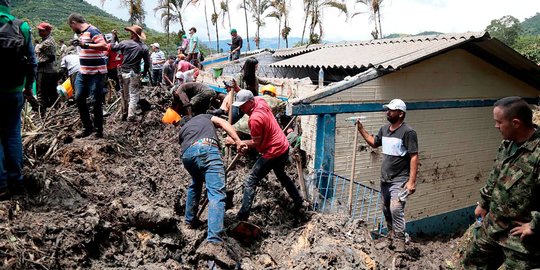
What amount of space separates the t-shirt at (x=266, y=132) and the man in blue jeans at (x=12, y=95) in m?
2.34

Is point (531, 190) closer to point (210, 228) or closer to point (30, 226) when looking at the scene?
point (210, 228)

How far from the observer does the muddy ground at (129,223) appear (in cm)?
339

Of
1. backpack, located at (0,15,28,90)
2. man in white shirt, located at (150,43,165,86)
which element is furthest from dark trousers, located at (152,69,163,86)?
backpack, located at (0,15,28,90)

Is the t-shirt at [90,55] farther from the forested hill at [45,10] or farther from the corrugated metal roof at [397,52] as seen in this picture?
the forested hill at [45,10]

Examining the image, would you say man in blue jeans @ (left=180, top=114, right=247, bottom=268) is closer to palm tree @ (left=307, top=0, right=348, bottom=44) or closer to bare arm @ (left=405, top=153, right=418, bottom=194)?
bare arm @ (left=405, top=153, right=418, bottom=194)

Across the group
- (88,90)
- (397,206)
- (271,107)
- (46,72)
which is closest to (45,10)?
(46,72)

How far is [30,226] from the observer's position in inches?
131

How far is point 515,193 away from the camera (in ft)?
9.62

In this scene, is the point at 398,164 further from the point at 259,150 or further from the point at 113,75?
the point at 113,75

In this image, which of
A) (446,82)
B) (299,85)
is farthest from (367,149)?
(446,82)

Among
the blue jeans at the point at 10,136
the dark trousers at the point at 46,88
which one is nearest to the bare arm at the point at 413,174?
the blue jeans at the point at 10,136

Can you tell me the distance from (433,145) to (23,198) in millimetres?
6868

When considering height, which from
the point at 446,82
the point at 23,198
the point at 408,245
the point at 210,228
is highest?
the point at 446,82

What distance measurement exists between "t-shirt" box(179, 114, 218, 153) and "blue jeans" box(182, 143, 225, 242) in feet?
0.30
